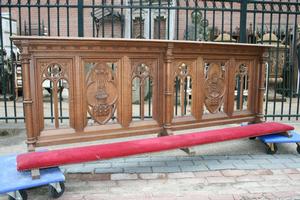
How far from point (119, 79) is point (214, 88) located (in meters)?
1.45

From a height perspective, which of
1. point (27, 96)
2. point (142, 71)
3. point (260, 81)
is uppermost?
point (142, 71)

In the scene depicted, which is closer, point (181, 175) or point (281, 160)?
point (181, 175)

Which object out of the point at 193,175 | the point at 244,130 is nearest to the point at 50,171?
the point at 193,175

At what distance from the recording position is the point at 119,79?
442 cm

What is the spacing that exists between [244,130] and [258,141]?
0.96m

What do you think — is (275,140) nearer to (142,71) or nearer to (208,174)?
(208,174)

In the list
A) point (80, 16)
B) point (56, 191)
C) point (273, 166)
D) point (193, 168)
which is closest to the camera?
point (56, 191)

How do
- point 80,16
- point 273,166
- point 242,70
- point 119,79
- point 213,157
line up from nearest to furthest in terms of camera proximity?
point 119,79, point 273,166, point 213,157, point 242,70, point 80,16

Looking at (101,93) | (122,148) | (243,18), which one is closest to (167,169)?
(122,148)

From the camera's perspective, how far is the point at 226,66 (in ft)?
17.0

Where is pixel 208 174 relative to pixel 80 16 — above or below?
below

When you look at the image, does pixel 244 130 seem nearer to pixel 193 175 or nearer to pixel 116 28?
pixel 193 175

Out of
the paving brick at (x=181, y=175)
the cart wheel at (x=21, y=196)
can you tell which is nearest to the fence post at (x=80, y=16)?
the paving brick at (x=181, y=175)

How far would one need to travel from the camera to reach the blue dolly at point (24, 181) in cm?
342
